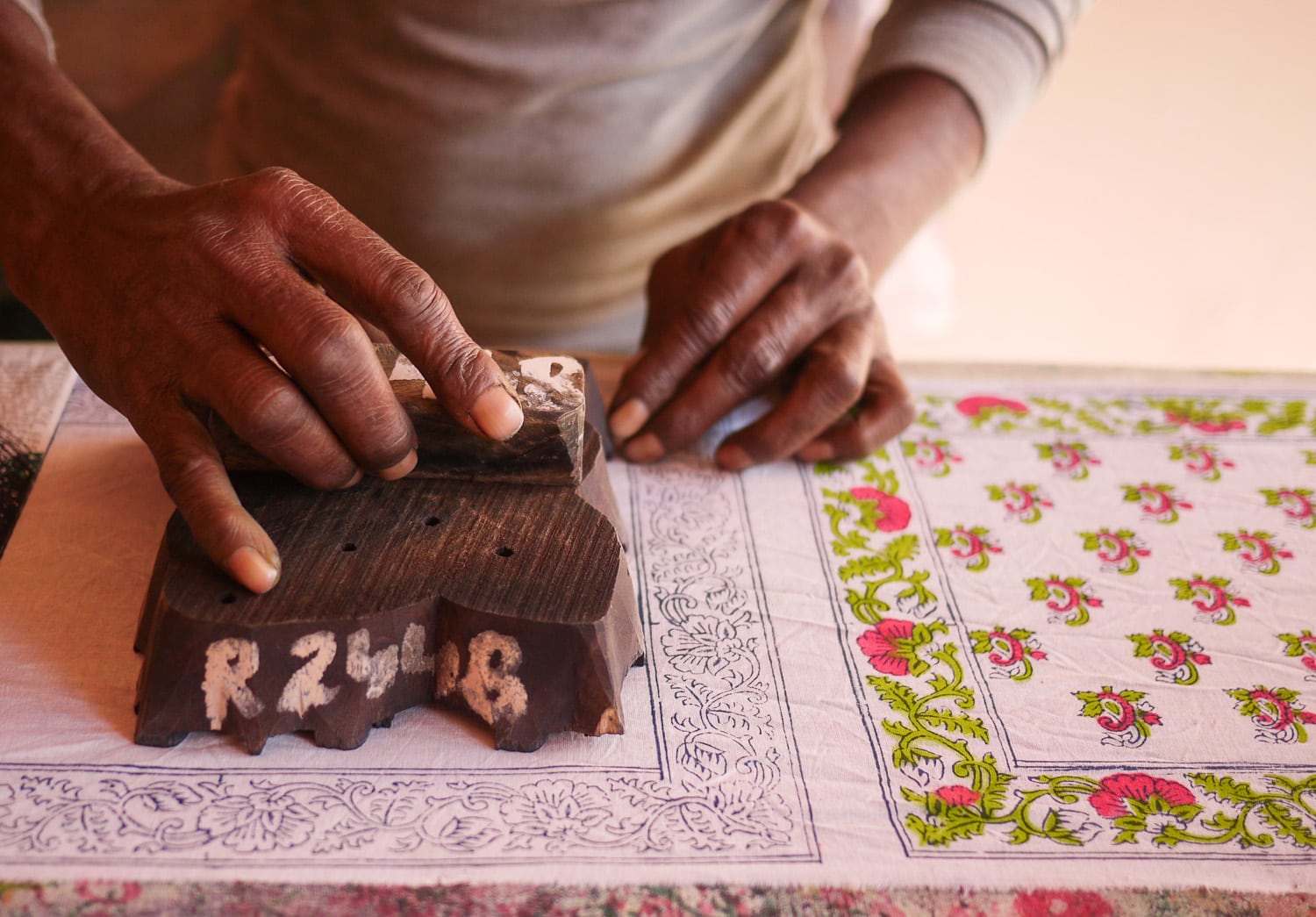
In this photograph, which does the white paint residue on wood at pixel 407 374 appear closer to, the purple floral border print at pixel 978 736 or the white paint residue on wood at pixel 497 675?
the white paint residue on wood at pixel 497 675

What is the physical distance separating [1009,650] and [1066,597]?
14cm

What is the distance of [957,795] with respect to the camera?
3.29ft

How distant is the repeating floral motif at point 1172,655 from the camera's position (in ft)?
3.82

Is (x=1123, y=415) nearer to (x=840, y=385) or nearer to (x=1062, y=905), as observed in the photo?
(x=840, y=385)

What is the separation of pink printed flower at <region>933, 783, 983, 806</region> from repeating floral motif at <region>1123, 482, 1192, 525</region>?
0.60 metres

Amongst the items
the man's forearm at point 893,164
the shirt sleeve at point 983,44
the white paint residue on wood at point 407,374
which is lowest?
the white paint residue on wood at point 407,374

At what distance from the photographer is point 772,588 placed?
1.25 m

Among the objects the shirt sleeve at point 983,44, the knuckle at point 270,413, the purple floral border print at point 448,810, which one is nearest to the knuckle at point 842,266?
the shirt sleeve at point 983,44

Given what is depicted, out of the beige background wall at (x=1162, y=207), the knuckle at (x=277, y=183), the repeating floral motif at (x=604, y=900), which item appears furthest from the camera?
the beige background wall at (x=1162, y=207)

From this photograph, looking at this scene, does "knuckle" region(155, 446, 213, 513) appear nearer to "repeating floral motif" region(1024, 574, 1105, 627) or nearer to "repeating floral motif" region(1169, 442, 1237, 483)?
"repeating floral motif" region(1024, 574, 1105, 627)

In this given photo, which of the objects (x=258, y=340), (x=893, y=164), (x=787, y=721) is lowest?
(x=787, y=721)

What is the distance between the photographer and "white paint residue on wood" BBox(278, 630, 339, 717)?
3.19ft

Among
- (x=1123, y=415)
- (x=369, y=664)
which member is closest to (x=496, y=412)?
(x=369, y=664)

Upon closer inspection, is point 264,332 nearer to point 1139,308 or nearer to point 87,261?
point 87,261
